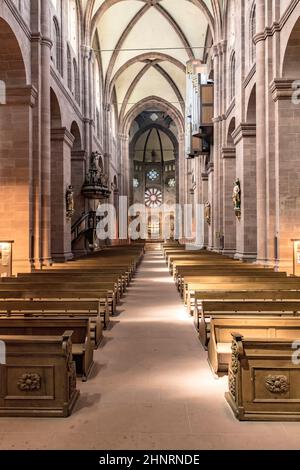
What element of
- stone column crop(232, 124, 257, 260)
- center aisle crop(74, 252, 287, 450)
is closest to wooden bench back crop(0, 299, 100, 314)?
center aisle crop(74, 252, 287, 450)

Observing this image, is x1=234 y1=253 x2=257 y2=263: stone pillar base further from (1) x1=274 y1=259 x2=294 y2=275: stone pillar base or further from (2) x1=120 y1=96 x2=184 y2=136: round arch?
(2) x1=120 y1=96 x2=184 y2=136: round arch

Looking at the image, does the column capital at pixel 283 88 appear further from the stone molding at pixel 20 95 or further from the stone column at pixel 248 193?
the stone molding at pixel 20 95

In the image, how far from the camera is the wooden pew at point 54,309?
816 centimetres

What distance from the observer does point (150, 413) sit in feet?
15.9

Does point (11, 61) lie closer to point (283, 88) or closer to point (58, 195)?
point (58, 195)

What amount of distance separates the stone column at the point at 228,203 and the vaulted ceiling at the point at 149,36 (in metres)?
9.33

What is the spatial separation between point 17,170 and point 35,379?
38.9ft

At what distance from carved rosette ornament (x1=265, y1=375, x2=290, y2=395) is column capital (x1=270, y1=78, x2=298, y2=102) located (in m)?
11.4

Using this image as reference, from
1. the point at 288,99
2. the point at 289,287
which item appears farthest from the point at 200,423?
the point at 288,99

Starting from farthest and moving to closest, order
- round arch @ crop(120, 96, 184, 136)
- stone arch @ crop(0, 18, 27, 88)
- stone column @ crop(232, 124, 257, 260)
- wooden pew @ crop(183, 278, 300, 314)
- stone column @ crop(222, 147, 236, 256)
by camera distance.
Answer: round arch @ crop(120, 96, 184, 136)
stone column @ crop(222, 147, 236, 256)
stone column @ crop(232, 124, 257, 260)
stone arch @ crop(0, 18, 27, 88)
wooden pew @ crop(183, 278, 300, 314)

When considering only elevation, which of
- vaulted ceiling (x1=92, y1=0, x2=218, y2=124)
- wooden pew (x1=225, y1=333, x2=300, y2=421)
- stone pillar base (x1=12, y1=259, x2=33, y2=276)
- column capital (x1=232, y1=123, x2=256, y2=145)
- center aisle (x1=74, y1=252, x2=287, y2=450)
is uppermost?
vaulted ceiling (x1=92, y1=0, x2=218, y2=124)

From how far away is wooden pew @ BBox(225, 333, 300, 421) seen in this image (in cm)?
468

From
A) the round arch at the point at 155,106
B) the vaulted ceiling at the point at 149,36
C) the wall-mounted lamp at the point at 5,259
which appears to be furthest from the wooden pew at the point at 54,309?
the round arch at the point at 155,106
